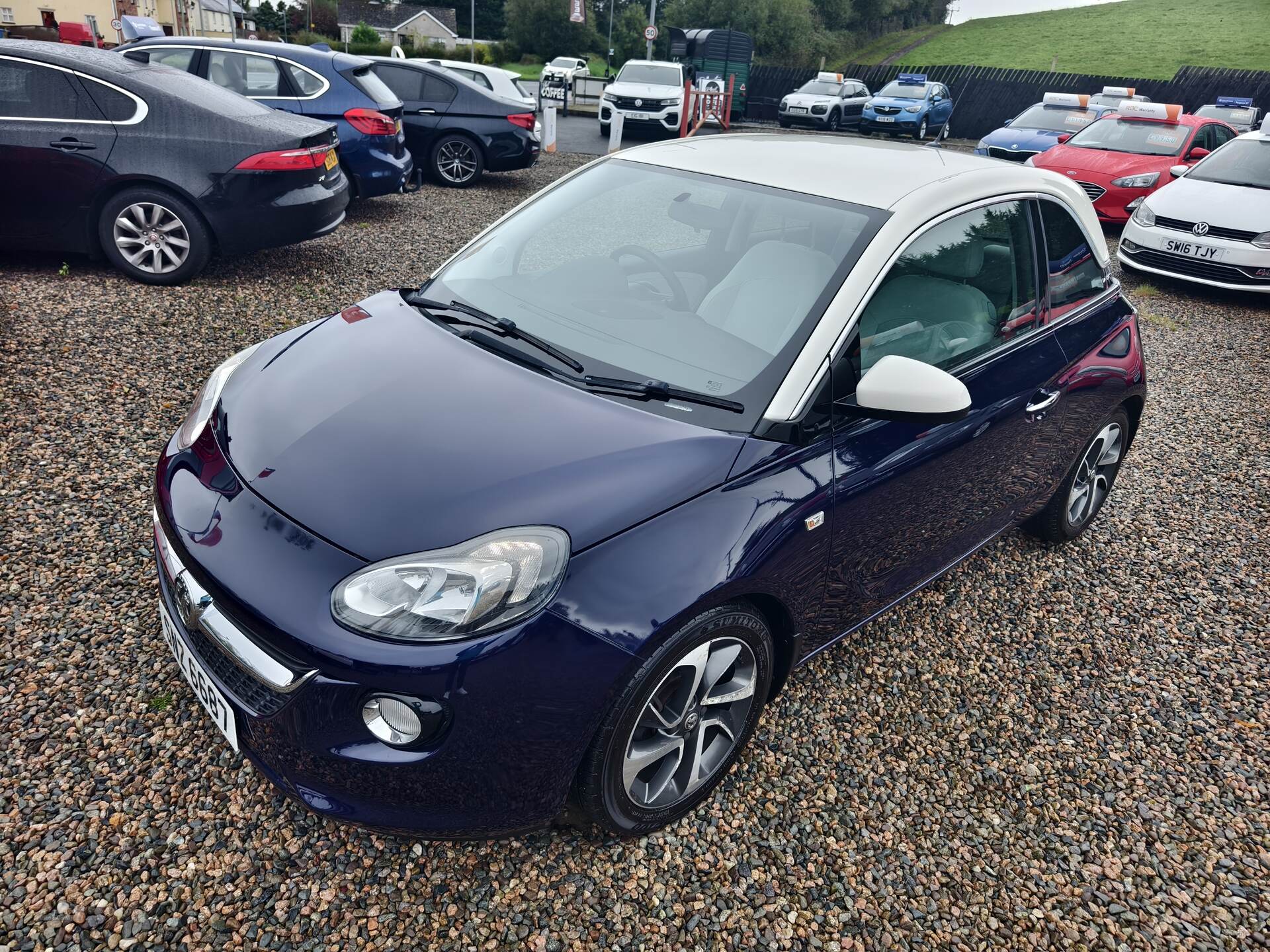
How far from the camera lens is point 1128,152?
12406 millimetres

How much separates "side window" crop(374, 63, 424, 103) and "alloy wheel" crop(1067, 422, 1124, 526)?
30.9 feet

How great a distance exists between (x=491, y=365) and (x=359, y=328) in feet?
1.96

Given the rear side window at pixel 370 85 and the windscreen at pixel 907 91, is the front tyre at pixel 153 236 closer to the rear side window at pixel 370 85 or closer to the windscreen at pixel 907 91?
the rear side window at pixel 370 85

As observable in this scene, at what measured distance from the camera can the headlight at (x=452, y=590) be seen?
6.16 ft

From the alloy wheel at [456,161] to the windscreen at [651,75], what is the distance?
9848 millimetres

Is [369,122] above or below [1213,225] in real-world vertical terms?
above

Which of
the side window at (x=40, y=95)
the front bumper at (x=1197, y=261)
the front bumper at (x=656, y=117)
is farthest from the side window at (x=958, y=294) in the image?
the front bumper at (x=656, y=117)

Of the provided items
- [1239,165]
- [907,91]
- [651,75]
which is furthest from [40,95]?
Answer: [907,91]

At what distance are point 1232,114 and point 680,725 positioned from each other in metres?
24.8

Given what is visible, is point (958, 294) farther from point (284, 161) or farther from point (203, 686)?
point (284, 161)

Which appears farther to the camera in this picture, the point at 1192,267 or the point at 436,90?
the point at 436,90

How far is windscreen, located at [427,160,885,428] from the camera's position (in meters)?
2.49

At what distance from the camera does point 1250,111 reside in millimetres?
20234

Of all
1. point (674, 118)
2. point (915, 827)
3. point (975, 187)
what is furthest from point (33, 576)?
point (674, 118)
